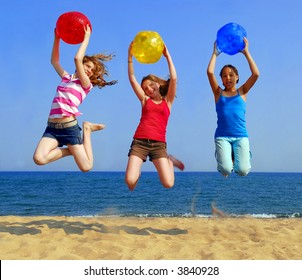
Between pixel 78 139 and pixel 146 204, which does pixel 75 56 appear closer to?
pixel 78 139

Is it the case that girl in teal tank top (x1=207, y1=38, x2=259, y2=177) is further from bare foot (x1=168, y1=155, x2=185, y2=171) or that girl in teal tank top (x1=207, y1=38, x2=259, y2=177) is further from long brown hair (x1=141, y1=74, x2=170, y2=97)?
long brown hair (x1=141, y1=74, x2=170, y2=97)

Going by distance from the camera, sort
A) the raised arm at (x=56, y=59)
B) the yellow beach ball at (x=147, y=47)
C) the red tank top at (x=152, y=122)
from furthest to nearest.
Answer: the raised arm at (x=56, y=59) → the red tank top at (x=152, y=122) → the yellow beach ball at (x=147, y=47)

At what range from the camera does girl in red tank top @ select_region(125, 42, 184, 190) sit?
7145mm

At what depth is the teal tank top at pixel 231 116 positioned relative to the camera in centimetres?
758

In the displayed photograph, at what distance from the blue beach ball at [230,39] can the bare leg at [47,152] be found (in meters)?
3.21

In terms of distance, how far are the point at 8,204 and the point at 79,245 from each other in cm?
2567

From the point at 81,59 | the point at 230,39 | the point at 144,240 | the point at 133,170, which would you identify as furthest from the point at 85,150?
the point at 230,39

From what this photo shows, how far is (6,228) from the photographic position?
9.52 metres

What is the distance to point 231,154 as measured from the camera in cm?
772

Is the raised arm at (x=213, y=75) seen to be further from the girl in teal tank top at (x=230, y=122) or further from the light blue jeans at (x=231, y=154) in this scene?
the light blue jeans at (x=231, y=154)

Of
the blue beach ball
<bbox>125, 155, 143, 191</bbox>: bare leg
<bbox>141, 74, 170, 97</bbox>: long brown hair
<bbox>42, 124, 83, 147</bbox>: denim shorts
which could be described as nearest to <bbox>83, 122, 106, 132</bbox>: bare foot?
<bbox>42, 124, 83, 147</bbox>: denim shorts

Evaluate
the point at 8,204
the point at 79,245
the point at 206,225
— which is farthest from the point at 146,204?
the point at 79,245

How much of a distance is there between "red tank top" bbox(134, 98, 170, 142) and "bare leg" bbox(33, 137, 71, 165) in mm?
1311

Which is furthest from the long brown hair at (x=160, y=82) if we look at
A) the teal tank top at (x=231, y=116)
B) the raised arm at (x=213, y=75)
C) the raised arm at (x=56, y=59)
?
the raised arm at (x=56, y=59)
